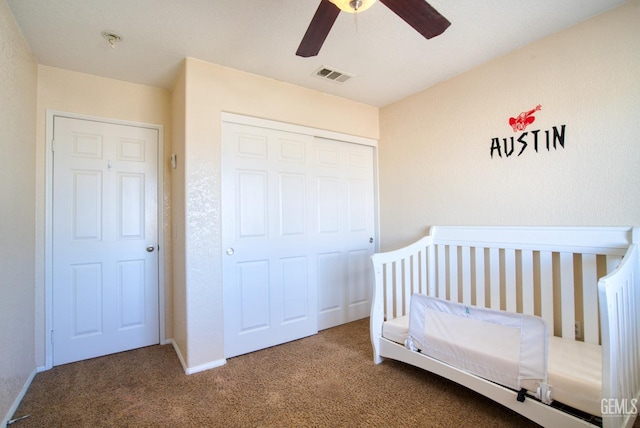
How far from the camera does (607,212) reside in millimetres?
1787

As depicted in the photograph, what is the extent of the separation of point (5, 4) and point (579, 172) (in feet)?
11.8

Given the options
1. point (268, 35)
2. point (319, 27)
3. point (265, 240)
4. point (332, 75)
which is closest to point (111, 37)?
point (268, 35)

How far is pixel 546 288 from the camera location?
6.46ft

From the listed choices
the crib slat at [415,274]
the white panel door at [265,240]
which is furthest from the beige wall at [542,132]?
the white panel door at [265,240]

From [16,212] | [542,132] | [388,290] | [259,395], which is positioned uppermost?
[542,132]

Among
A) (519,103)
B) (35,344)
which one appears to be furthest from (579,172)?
(35,344)

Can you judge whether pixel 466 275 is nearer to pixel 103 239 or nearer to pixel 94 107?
pixel 103 239

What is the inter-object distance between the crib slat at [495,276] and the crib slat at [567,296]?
0.39 metres

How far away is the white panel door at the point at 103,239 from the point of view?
233 cm

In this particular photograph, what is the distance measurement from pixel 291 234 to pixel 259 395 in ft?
4.29

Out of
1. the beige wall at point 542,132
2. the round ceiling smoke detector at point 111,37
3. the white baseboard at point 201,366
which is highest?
the round ceiling smoke detector at point 111,37

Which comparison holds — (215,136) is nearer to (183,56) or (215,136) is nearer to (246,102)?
(246,102)

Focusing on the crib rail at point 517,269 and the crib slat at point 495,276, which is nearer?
the crib rail at point 517,269

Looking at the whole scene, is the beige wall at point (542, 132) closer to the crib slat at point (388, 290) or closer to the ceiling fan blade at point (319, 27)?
the crib slat at point (388, 290)
